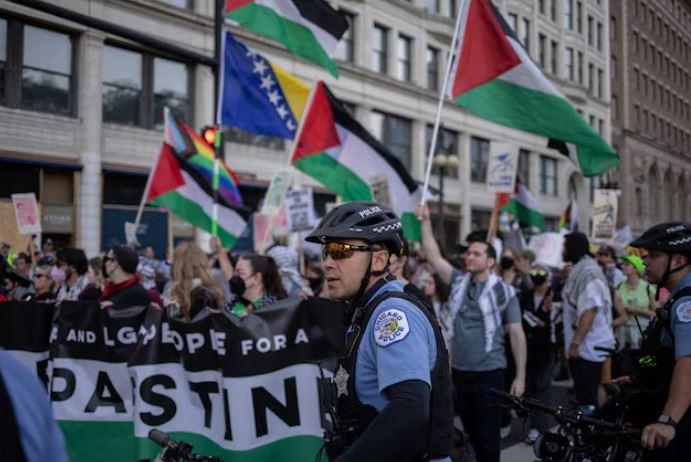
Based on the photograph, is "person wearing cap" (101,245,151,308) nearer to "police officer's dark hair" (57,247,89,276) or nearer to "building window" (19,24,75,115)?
"police officer's dark hair" (57,247,89,276)

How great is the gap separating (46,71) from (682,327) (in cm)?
1856

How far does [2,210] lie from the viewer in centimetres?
1332

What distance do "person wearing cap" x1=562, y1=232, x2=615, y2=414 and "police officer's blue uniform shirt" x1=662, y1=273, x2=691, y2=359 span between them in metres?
2.83

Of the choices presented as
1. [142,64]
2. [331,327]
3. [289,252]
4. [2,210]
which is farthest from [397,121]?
[331,327]

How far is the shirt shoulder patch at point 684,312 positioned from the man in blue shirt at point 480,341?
6.29 feet

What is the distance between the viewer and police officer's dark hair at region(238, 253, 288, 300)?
19.2 feet

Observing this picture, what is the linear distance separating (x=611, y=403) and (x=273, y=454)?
2180 millimetres

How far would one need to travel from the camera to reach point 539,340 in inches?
320

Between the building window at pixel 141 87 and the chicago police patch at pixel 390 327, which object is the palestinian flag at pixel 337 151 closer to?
the chicago police patch at pixel 390 327

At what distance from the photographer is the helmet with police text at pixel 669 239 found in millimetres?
3580

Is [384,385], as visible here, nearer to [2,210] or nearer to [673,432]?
[673,432]

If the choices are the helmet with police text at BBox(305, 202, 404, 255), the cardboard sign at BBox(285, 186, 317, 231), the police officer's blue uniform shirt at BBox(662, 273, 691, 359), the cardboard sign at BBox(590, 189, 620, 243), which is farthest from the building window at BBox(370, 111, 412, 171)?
the helmet with police text at BBox(305, 202, 404, 255)

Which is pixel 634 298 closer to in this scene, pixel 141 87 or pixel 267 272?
pixel 267 272

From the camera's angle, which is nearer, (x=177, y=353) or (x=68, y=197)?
(x=177, y=353)
